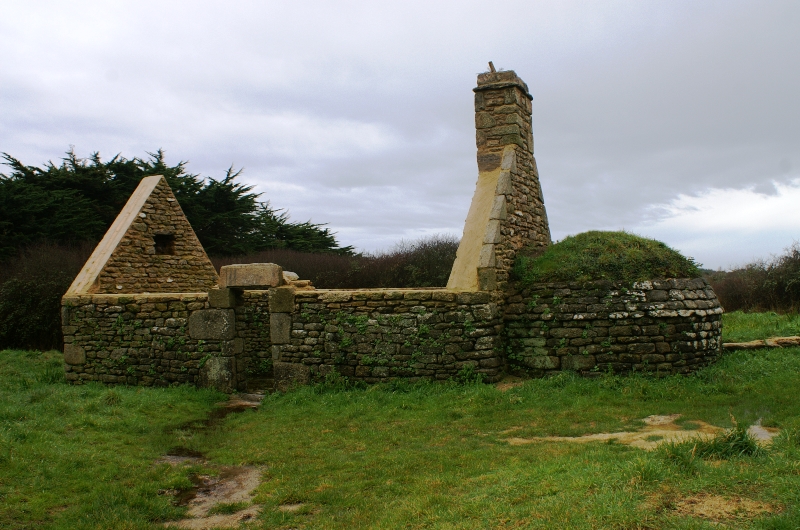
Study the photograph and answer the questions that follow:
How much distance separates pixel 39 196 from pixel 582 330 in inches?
749

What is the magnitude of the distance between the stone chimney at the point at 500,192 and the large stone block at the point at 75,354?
296 inches

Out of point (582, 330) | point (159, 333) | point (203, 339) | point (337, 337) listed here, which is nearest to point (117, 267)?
point (159, 333)

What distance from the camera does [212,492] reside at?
615 cm

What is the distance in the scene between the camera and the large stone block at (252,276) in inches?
425

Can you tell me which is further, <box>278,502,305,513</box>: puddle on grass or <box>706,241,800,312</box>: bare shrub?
<box>706,241,800,312</box>: bare shrub

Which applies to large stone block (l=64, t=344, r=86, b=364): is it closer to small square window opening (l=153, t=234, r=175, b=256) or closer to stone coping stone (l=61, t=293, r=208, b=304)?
stone coping stone (l=61, t=293, r=208, b=304)

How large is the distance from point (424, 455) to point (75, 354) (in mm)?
8579

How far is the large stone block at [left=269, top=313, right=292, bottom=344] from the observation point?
34.6 feet

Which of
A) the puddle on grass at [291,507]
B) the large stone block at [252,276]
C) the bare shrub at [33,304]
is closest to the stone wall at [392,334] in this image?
the large stone block at [252,276]

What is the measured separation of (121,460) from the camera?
6898mm

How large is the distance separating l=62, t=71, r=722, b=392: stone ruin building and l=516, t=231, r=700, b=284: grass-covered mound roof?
0.70ft

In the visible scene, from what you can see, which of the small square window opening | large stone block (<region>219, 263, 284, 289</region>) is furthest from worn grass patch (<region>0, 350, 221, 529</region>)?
the small square window opening

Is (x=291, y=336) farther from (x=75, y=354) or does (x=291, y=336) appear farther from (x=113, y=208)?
(x=113, y=208)

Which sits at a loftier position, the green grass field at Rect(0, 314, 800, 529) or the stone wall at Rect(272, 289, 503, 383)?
the stone wall at Rect(272, 289, 503, 383)
